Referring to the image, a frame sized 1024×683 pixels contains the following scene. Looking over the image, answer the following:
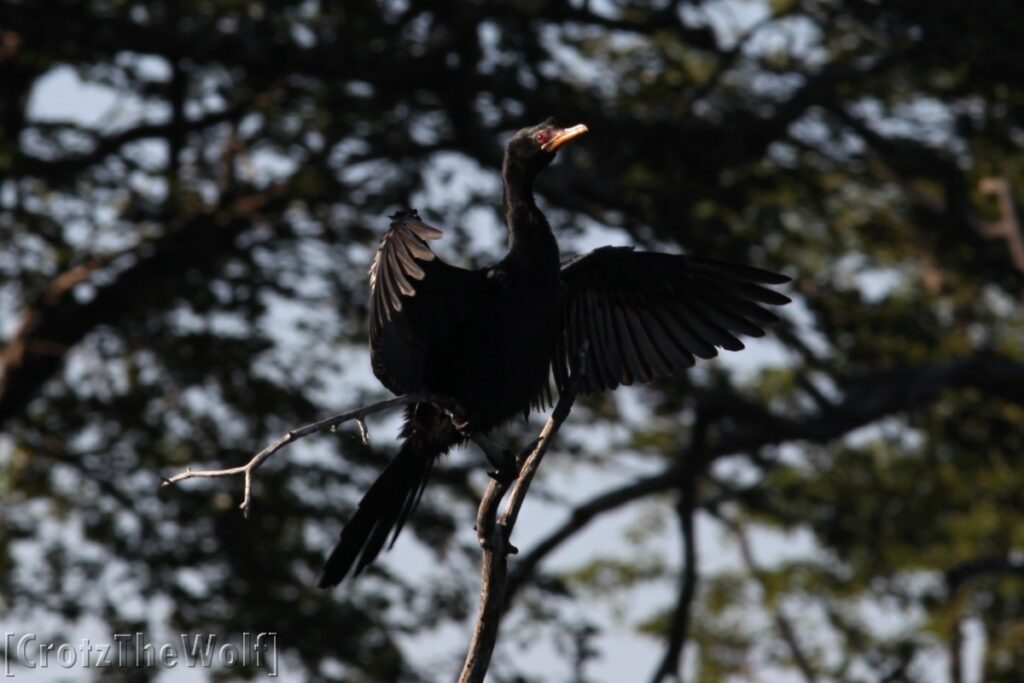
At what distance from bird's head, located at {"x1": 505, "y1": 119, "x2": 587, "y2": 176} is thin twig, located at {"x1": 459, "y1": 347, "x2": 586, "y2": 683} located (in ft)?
4.04

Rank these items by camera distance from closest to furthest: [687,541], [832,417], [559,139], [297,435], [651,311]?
[297,435] → [559,139] → [651,311] → [832,417] → [687,541]

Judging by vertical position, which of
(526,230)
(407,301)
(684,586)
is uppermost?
(684,586)

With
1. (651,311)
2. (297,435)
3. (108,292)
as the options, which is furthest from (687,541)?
(297,435)

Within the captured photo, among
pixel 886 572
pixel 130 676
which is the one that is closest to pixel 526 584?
pixel 130 676

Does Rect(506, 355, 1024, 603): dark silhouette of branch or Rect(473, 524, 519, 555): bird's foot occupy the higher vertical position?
Rect(506, 355, 1024, 603): dark silhouette of branch

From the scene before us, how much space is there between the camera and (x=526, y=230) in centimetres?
472

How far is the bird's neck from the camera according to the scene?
15.3 feet

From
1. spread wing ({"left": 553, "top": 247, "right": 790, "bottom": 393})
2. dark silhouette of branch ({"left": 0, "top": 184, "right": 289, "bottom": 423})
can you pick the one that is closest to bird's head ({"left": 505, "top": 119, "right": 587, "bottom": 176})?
spread wing ({"left": 553, "top": 247, "right": 790, "bottom": 393})

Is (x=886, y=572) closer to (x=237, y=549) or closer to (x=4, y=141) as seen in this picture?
(x=237, y=549)

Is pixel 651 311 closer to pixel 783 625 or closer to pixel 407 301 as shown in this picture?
pixel 407 301

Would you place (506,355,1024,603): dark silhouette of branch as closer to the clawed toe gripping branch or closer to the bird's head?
the bird's head

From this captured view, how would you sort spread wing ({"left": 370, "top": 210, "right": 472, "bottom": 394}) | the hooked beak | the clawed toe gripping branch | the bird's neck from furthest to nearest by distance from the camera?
the hooked beak
the bird's neck
spread wing ({"left": 370, "top": 210, "right": 472, "bottom": 394})
the clawed toe gripping branch

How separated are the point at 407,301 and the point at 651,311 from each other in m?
1.02

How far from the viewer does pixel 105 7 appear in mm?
8586
